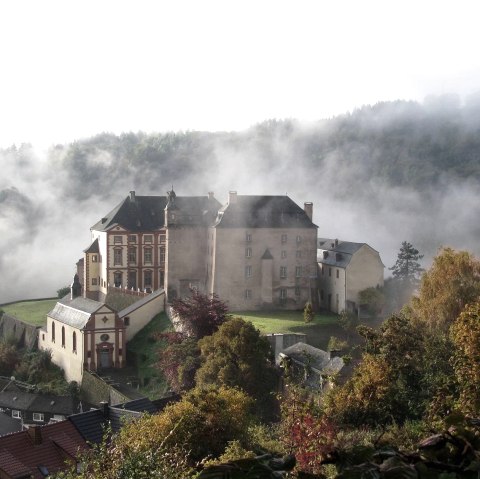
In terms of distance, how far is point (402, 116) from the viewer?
128 m

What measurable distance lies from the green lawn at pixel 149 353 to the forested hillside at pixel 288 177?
3791 centimetres

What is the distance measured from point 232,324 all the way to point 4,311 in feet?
111

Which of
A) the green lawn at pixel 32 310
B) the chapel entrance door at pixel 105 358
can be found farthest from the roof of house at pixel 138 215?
the chapel entrance door at pixel 105 358

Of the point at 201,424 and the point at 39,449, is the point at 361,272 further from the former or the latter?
the point at 201,424

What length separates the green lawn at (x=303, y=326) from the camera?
45500mm

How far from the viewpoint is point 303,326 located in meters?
46.5

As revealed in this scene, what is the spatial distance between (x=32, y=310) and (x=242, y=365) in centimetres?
3417

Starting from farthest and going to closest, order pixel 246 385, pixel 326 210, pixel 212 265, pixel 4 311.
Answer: pixel 326 210 < pixel 4 311 < pixel 212 265 < pixel 246 385

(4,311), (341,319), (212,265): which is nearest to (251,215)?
(212,265)

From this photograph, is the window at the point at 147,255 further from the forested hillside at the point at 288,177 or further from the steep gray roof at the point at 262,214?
the forested hillside at the point at 288,177

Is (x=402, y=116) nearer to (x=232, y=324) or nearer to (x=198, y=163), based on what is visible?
(x=198, y=163)

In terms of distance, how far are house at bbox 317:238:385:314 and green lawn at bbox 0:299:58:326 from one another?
20620mm

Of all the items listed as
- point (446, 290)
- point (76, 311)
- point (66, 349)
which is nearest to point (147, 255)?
point (76, 311)

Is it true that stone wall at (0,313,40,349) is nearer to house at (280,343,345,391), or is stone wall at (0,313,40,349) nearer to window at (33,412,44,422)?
window at (33,412,44,422)
